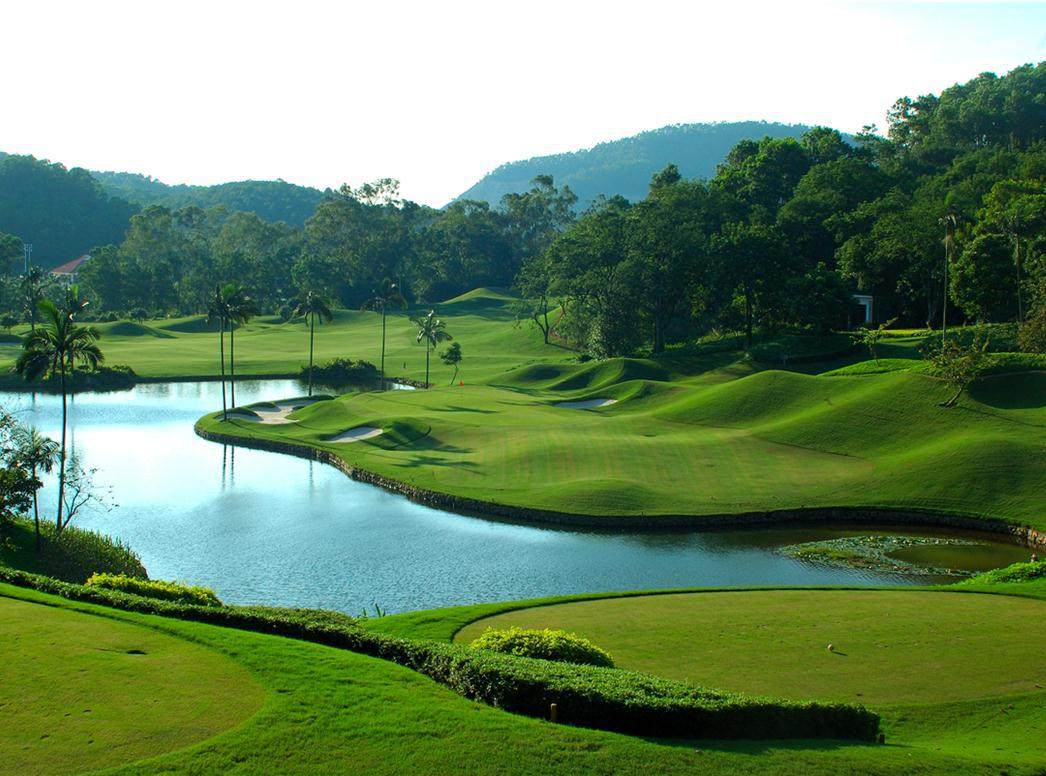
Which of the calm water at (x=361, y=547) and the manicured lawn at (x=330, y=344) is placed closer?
the calm water at (x=361, y=547)

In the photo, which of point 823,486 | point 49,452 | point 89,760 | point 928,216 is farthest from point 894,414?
point 89,760

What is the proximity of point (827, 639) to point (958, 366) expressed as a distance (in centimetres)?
3895

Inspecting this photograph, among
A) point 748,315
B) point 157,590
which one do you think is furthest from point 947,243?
point 157,590

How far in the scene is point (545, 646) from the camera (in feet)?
62.3

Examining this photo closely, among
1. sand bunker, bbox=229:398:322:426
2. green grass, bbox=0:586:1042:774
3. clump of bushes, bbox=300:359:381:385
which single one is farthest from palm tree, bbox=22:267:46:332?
green grass, bbox=0:586:1042:774

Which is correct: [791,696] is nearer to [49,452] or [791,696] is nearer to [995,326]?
[49,452]

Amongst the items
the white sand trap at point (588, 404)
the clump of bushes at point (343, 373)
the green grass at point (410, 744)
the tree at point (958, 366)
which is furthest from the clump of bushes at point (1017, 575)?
the clump of bushes at point (343, 373)

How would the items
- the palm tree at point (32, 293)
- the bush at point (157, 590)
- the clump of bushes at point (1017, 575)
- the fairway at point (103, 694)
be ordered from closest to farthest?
the fairway at point (103, 694)
the bush at point (157, 590)
the clump of bushes at point (1017, 575)
the palm tree at point (32, 293)

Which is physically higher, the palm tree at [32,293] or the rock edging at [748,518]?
the palm tree at [32,293]

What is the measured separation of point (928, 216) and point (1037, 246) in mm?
13234

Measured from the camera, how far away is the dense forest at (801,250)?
85.3 metres

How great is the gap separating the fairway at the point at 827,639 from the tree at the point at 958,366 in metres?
31.3

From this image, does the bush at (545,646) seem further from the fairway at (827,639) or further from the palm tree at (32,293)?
the palm tree at (32,293)

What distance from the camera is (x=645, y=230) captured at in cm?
9712
